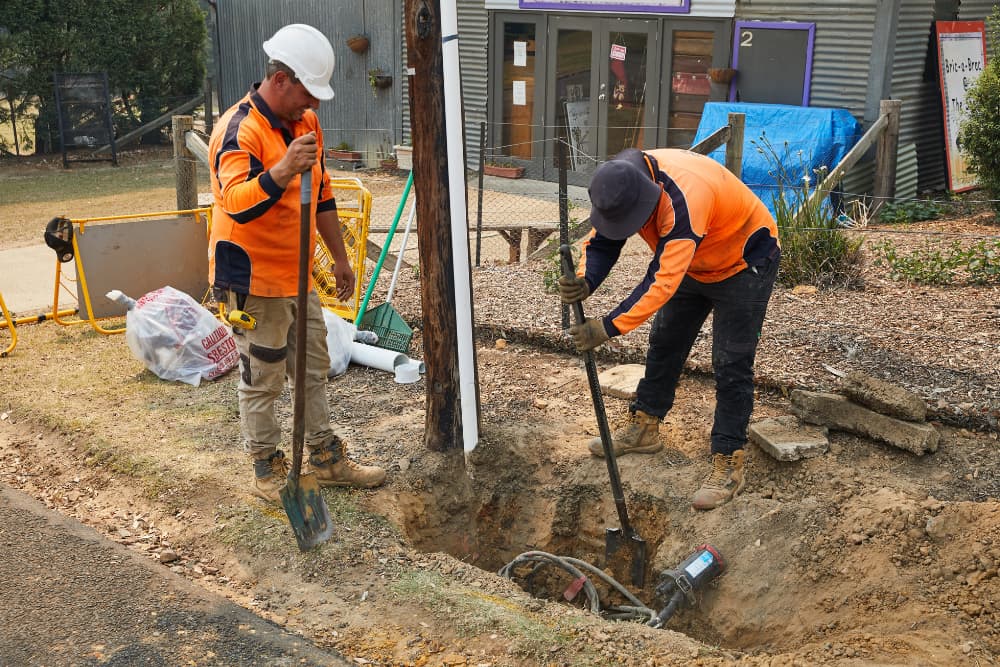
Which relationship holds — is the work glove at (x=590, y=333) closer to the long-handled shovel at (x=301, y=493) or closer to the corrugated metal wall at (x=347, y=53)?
the long-handled shovel at (x=301, y=493)

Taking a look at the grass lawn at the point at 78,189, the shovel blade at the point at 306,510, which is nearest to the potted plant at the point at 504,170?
the grass lawn at the point at 78,189

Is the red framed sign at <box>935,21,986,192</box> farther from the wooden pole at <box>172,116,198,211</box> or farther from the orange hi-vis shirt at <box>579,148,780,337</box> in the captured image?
the wooden pole at <box>172,116,198,211</box>

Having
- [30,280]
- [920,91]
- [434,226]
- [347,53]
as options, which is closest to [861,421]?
[434,226]

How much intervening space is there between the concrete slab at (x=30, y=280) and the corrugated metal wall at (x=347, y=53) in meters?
7.04

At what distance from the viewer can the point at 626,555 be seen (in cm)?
471

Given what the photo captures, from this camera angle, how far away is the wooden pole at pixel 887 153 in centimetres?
994

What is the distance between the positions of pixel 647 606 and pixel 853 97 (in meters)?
8.25

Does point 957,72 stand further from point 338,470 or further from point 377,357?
point 338,470

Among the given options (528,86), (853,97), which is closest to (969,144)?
(853,97)

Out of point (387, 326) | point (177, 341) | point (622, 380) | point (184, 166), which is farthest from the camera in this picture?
point (184, 166)

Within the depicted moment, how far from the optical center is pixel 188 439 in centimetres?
534

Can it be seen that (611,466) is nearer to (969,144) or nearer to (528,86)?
(969,144)

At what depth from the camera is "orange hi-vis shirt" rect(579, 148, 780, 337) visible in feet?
Result: 13.1

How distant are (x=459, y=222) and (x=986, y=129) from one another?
25.7 ft
